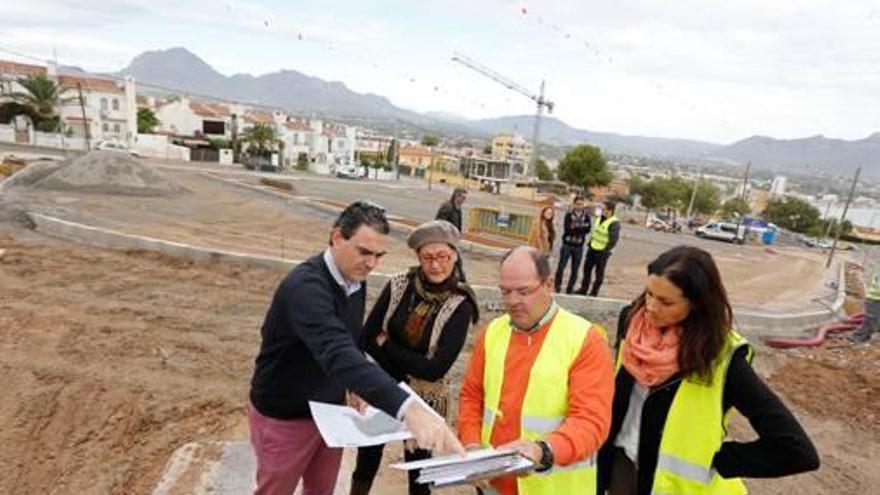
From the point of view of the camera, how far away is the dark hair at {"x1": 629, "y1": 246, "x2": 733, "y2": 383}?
5.98ft

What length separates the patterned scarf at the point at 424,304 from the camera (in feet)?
9.38

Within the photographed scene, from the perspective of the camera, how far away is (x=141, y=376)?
537 centimetres

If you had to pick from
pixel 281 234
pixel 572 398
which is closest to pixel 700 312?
pixel 572 398

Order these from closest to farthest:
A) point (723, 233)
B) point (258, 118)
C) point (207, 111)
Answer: point (723, 233) → point (207, 111) → point (258, 118)

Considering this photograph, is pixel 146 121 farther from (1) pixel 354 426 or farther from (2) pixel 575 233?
(1) pixel 354 426

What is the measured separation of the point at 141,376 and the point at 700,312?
527 cm

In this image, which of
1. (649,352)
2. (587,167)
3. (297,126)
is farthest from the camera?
(297,126)

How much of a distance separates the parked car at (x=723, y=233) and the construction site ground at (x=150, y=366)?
18302 mm

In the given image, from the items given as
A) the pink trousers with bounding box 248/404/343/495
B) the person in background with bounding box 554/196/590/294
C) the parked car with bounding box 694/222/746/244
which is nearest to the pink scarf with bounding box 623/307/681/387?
the pink trousers with bounding box 248/404/343/495

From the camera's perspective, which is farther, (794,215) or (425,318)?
(794,215)

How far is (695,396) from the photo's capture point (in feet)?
6.17

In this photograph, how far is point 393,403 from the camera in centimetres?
165

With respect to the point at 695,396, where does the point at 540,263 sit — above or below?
above

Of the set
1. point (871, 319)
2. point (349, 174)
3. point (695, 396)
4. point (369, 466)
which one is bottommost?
point (349, 174)
